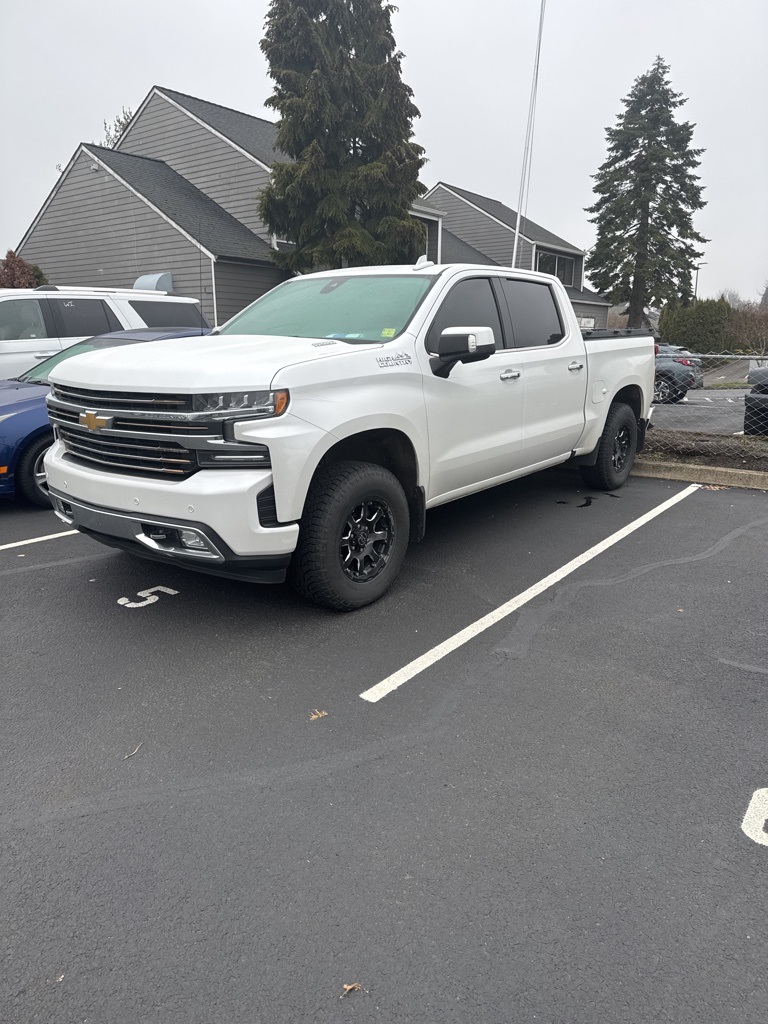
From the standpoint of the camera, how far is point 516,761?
9.42ft

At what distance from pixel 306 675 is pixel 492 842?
1357 mm

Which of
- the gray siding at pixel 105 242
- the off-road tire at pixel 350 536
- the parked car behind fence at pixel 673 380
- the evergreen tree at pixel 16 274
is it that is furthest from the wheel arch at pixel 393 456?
Answer: the evergreen tree at pixel 16 274

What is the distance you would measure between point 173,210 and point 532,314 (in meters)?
16.4

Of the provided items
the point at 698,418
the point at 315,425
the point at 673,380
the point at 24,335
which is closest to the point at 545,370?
the point at 315,425

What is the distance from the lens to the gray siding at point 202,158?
20328 millimetres

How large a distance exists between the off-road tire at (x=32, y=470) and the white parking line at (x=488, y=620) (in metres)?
4.12

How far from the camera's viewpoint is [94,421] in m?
3.91

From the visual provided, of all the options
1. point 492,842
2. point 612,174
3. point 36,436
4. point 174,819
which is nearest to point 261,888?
point 174,819

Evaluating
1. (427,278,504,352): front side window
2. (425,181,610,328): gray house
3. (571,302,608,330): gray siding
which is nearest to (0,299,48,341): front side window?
(427,278,504,352): front side window

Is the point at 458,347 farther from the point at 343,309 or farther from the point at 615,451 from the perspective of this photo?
the point at 615,451

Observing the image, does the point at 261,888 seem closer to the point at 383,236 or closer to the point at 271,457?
the point at 271,457

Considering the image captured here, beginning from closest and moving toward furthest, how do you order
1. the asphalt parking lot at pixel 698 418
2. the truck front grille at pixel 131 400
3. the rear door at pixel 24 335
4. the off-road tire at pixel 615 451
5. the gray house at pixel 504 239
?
the truck front grille at pixel 131 400
the off-road tire at pixel 615 451
the rear door at pixel 24 335
the asphalt parking lot at pixel 698 418
the gray house at pixel 504 239

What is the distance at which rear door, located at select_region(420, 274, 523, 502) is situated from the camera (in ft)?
15.0

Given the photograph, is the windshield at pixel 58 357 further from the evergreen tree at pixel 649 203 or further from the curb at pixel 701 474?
the evergreen tree at pixel 649 203
